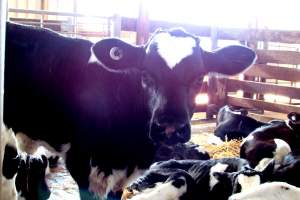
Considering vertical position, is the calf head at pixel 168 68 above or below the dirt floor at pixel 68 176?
above

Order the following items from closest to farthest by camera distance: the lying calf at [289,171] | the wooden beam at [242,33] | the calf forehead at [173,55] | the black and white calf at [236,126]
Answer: the calf forehead at [173,55]
the lying calf at [289,171]
the black and white calf at [236,126]
the wooden beam at [242,33]

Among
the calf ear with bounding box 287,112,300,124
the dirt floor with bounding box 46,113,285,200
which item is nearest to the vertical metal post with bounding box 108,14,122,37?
the dirt floor with bounding box 46,113,285,200

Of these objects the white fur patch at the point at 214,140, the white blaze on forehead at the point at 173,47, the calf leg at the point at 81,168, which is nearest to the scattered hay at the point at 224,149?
the white fur patch at the point at 214,140

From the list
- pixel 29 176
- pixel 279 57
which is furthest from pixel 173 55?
pixel 279 57

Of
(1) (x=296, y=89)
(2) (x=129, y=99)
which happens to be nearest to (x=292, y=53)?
(1) (x=296, y=89)

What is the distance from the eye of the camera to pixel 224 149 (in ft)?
18.7

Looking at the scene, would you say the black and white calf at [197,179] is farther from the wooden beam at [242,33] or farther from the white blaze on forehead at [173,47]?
the wooden beam at [242,33]

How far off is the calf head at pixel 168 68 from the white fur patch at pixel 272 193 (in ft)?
1.67

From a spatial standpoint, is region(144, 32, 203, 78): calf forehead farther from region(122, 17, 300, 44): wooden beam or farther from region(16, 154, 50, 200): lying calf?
region(122, 17, 300, 44): wooden beam

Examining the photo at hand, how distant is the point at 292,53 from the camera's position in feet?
24.2

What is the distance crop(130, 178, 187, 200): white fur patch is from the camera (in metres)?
3.20

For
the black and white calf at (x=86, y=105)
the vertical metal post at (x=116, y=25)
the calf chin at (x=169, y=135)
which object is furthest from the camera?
the vertical metal post at (x=116, y=25)

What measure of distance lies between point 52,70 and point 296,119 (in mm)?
2968

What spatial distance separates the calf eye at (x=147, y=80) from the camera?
10.0 feet
